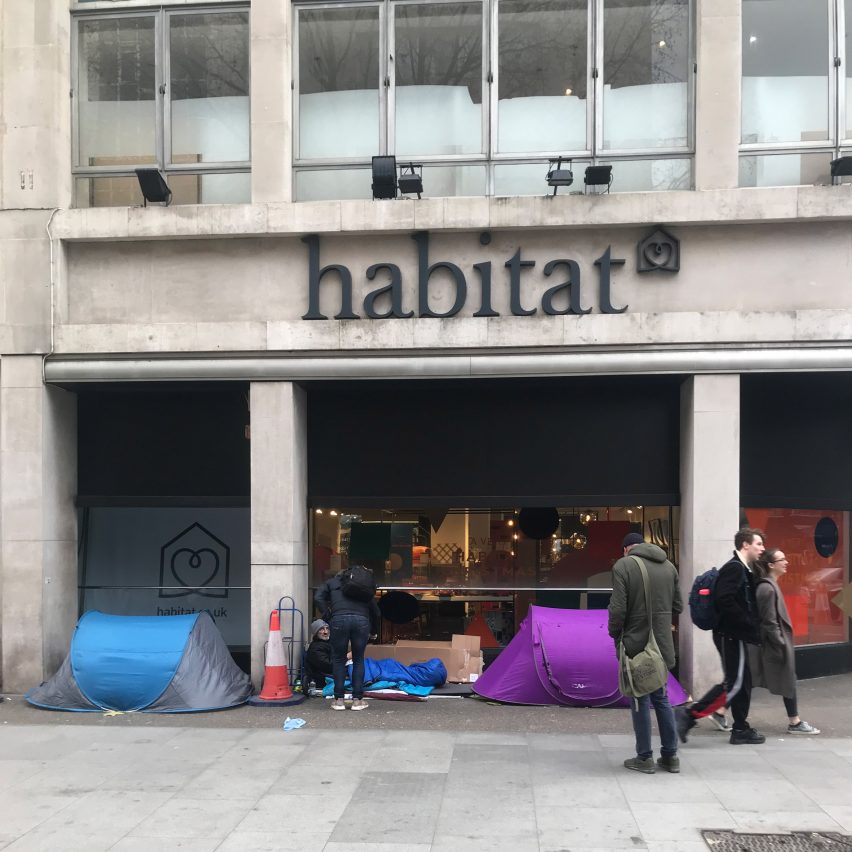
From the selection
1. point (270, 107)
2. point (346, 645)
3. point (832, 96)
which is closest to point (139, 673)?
point (346, 645)

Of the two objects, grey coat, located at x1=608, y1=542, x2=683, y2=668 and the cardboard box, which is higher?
grey coat, located at x1=608, y1=542, x2=683, y2=668

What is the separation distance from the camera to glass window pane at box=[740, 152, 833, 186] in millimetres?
9750

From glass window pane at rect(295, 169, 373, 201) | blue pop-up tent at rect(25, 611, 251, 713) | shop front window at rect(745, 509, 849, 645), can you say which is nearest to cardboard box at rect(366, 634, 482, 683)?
blue pop-up tent at rect(25, 611, 251, 713)

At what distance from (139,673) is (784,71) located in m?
9.47

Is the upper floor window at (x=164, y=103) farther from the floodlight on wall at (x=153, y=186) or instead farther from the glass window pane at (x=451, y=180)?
the glass window pane at (x=451, y=180)

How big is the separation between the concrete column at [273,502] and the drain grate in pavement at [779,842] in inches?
215

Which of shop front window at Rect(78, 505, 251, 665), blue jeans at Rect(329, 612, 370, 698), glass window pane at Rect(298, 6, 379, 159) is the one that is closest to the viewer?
blue jeans at Rect(329, 612, 370, 698)

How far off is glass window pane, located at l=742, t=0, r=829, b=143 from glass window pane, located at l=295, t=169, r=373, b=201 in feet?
14.1

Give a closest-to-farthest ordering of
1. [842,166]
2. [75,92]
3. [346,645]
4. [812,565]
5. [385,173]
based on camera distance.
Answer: [346,645] < [842,166] < [385,173] < [75,92] < [812,565]

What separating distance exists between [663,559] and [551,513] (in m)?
3.84

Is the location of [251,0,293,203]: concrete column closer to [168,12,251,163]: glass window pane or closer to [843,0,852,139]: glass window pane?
[168,12,251,163]: glass window pane

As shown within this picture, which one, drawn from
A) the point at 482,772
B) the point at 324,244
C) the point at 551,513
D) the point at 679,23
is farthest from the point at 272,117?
the point at 482,772

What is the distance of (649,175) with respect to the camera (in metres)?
9.98

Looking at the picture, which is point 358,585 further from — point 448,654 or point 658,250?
point 658,250
